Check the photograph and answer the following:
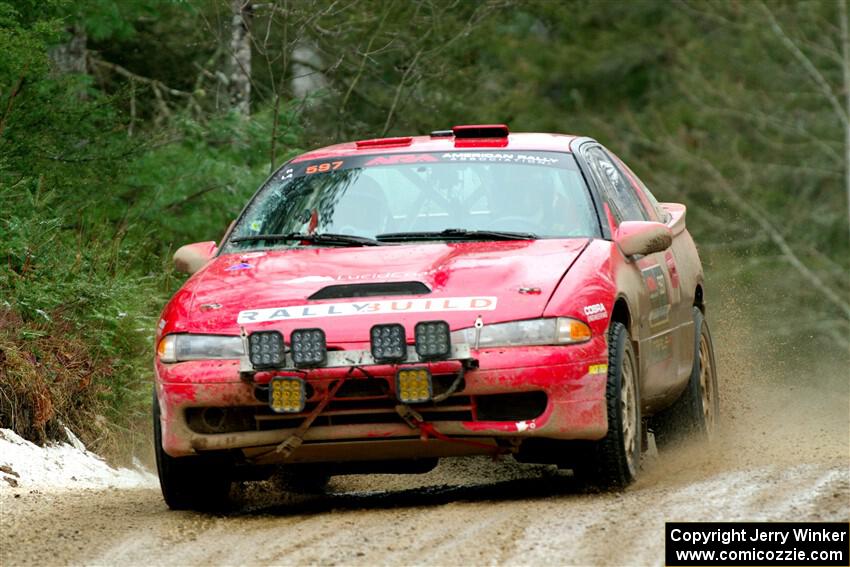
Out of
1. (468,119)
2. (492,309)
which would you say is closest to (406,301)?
(492,309)

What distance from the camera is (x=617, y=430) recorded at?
23.4 ft

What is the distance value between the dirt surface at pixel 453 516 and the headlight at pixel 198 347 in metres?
0.71

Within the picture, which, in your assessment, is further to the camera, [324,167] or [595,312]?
[324,167]

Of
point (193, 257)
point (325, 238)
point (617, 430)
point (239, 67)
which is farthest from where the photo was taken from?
point (239, 67)

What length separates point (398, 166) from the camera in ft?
27.9

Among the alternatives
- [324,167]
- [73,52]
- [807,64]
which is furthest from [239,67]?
[807,64]

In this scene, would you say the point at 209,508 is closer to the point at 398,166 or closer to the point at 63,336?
the point at 398,166

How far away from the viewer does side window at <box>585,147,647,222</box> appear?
8.45 meters

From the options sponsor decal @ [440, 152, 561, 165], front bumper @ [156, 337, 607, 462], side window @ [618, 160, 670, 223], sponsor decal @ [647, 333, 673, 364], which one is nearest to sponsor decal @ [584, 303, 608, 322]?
front bumper @ [156, 337, 607, 462]

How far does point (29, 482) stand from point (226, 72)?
1040 centimetres

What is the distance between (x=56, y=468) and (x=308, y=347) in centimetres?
265

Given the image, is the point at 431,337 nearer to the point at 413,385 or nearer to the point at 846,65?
the point at 413,385

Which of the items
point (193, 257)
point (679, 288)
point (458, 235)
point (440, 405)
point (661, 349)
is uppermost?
point (458, 235)

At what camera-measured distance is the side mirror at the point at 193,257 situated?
27.2 ft
